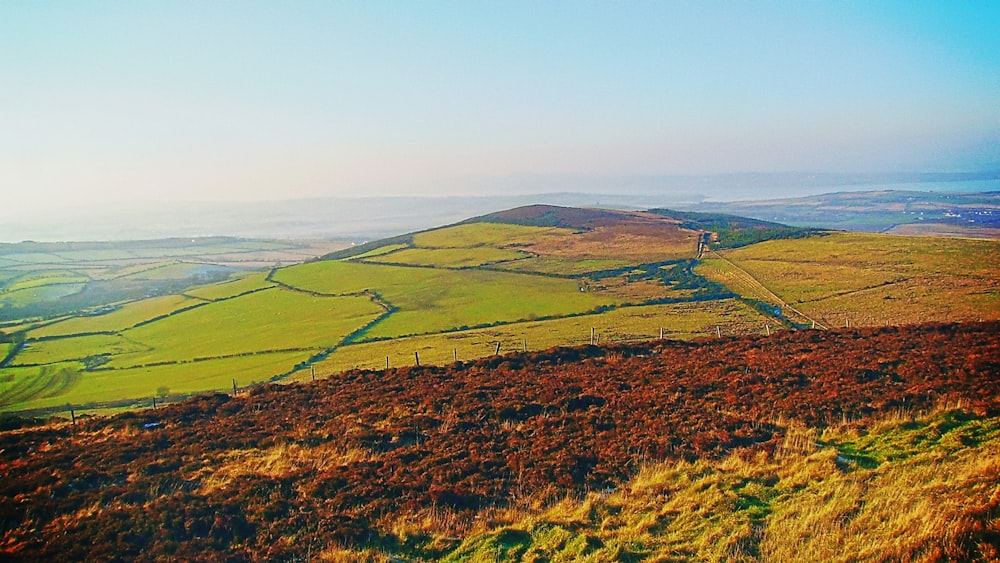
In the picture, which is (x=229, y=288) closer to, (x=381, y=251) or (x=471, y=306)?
(x=381, y=251)

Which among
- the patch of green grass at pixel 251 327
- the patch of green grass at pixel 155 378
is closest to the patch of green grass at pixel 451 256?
the patch of green grass at pixel 251 327

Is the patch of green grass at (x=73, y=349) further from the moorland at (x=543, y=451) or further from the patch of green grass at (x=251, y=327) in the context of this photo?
the moorland at (x=543, y=451)

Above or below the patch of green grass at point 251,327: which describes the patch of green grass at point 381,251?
above

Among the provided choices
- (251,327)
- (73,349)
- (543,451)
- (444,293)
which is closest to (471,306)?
(444,293)

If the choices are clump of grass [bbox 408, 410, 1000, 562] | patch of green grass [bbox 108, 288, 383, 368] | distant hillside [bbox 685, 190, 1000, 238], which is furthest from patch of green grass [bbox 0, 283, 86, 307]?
distant hillside [bbox 685, 190, 1000, 238]

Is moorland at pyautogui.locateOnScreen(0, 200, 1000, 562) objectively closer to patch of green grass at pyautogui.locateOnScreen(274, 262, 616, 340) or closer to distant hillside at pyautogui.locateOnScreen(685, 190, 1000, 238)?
patch of green grass at pyautogui.locateOnScreen(274, 262, 616, 340)
